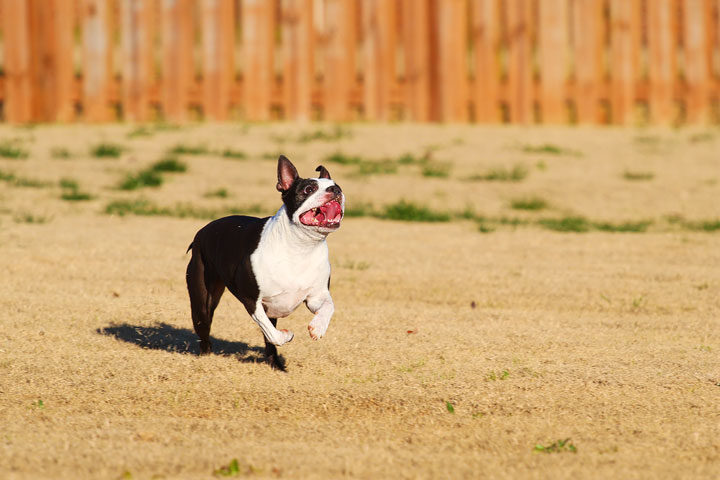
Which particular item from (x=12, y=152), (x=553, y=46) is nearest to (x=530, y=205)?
(x=553, y=46)

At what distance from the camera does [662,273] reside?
24.8 ft

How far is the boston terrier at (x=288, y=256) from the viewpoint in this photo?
451 centimetres

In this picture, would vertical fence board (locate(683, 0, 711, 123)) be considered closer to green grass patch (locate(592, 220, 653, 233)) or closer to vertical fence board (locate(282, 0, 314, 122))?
green grass patch (locate(592, 220, 653, 233))

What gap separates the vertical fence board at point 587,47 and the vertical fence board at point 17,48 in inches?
267

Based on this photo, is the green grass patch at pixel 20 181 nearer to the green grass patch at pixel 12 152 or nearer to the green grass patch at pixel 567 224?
the green grass patch at pixel 12 152

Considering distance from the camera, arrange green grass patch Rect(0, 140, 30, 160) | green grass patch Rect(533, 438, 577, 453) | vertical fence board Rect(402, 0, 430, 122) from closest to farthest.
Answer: green grass patch Rect(533, 438, 577, 453) → green grass patch Rect(0, 140, 30, 160) → vertical fence board Rect(402, 0, 430, 122)

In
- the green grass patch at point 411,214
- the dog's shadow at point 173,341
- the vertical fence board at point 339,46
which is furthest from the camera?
the vertical fence board at point 339,46

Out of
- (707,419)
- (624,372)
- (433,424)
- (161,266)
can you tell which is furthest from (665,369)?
(161,266)

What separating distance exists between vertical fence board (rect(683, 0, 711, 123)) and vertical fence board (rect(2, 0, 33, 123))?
8.28 m

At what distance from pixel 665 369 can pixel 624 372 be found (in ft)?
0.76

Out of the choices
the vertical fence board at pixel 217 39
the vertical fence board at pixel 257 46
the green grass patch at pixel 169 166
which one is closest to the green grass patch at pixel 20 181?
the green grass patch at pixel 169 166

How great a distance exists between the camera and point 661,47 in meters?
12.9

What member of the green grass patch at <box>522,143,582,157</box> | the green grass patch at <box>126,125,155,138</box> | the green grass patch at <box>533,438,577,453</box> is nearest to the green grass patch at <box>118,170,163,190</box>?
the green grass patch at <box>126,125,155,138</box>

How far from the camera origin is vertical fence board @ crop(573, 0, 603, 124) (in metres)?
12.7
